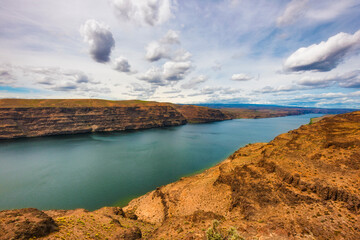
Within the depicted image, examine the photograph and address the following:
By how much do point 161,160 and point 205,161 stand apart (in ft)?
63.5

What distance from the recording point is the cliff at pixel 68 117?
11225cm

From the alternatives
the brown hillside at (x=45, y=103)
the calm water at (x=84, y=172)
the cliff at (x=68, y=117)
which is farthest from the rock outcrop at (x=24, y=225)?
the brown hillside at (x=45, y=103)

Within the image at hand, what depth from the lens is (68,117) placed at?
5167 inches

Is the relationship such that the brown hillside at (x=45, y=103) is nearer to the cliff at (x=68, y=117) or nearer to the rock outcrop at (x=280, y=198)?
the cliff at (x=68, y=117)

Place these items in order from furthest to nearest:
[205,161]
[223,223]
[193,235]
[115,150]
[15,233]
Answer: [115,150]
[205,161]
[223,223]
[193,235]
[15,233]

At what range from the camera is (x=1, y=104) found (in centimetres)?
12044

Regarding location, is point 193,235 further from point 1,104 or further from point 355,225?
point 1,104

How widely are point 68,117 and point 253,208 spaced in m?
155

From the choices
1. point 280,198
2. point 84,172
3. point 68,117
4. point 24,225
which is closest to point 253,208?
point 280,198

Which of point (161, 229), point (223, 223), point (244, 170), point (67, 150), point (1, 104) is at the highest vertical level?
point (1, 104)

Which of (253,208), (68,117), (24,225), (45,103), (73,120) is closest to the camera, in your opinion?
(24,225)

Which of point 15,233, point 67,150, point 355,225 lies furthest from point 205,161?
point 67,150

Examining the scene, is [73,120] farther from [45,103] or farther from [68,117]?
[45,103]

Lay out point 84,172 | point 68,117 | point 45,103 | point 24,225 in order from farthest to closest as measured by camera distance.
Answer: point 45,103, point 68,117, point 84,172, point 24,225
